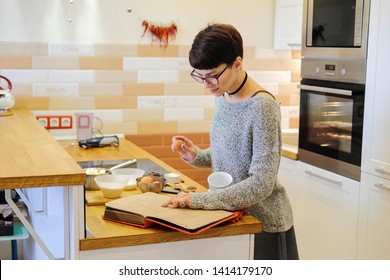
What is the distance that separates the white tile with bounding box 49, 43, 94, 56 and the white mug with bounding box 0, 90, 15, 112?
384 mm

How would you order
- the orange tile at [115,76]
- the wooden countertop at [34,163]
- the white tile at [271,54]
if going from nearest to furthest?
the wooden countertop at [34,163] < the orange tile at [115,76] < the white tile at [271,54]

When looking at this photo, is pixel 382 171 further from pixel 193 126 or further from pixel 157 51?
pixel 157 51

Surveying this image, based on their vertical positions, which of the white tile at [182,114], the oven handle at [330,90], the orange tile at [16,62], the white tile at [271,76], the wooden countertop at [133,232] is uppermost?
the orange tile at [16,62]

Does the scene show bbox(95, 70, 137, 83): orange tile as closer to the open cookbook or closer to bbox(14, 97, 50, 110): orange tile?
bbox(14, 97, 50, 110): orange tile

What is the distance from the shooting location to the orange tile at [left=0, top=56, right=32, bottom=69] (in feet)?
12.4

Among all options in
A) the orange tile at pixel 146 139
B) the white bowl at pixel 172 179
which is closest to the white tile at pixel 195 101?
the orange tile at pixel 146 139

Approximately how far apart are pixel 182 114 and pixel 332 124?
44.0 inches

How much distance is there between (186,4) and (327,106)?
3.95ft

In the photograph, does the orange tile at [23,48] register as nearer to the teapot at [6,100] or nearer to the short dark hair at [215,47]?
the teapot at [6,100]

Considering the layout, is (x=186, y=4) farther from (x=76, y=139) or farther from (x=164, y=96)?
(x=76, y=139)

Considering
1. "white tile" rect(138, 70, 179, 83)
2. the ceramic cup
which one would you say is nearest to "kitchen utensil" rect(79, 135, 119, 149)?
"white tile" rect(138, 70, 179, 83)

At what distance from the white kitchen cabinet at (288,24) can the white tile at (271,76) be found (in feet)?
0.62

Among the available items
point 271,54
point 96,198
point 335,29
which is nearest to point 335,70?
point 335,29

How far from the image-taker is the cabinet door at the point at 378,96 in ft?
9.82
